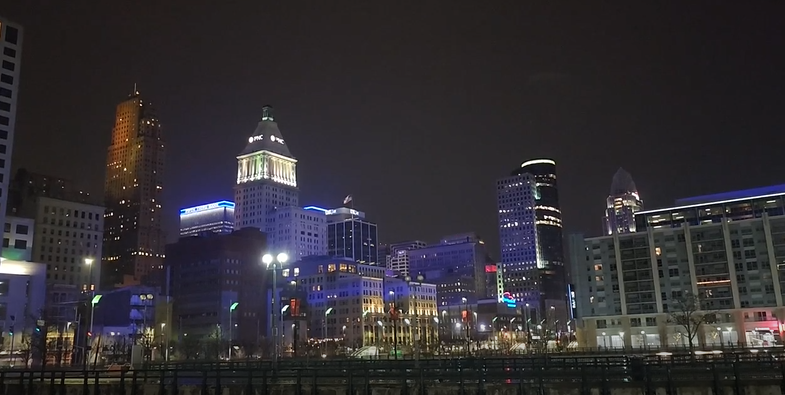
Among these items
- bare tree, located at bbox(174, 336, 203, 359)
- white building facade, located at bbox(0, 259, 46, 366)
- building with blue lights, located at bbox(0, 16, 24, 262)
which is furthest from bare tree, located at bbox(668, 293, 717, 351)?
building with blue lights, located at bbox(0, 16, 24, 262)

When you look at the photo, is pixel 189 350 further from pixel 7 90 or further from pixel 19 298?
pixel 7 90

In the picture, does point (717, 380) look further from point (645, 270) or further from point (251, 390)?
point (645, 270)

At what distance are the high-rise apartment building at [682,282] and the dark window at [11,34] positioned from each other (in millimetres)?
128163

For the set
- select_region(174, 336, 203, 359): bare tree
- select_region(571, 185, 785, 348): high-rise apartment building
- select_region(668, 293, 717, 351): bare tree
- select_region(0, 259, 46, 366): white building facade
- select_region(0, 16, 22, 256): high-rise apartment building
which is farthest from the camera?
select_region(174, 336, 203, 359): bare tree

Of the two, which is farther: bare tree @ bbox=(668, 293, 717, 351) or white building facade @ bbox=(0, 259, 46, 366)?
bare tree @ bbox=(668, 293, 717, 351)

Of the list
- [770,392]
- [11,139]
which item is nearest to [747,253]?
[770,392]

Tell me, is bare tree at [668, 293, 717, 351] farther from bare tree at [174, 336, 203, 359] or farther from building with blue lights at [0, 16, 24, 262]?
building with blue lights at [0, 16, 24, 262]

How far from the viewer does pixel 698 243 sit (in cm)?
14300

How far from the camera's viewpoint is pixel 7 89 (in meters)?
118

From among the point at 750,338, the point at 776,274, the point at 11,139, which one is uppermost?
the point at 11,139

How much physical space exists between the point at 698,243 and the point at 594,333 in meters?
30.8

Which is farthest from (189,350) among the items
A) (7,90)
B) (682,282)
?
(682,282)

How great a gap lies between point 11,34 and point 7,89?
10477 millimetres

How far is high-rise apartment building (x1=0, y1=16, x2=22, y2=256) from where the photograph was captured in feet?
383
